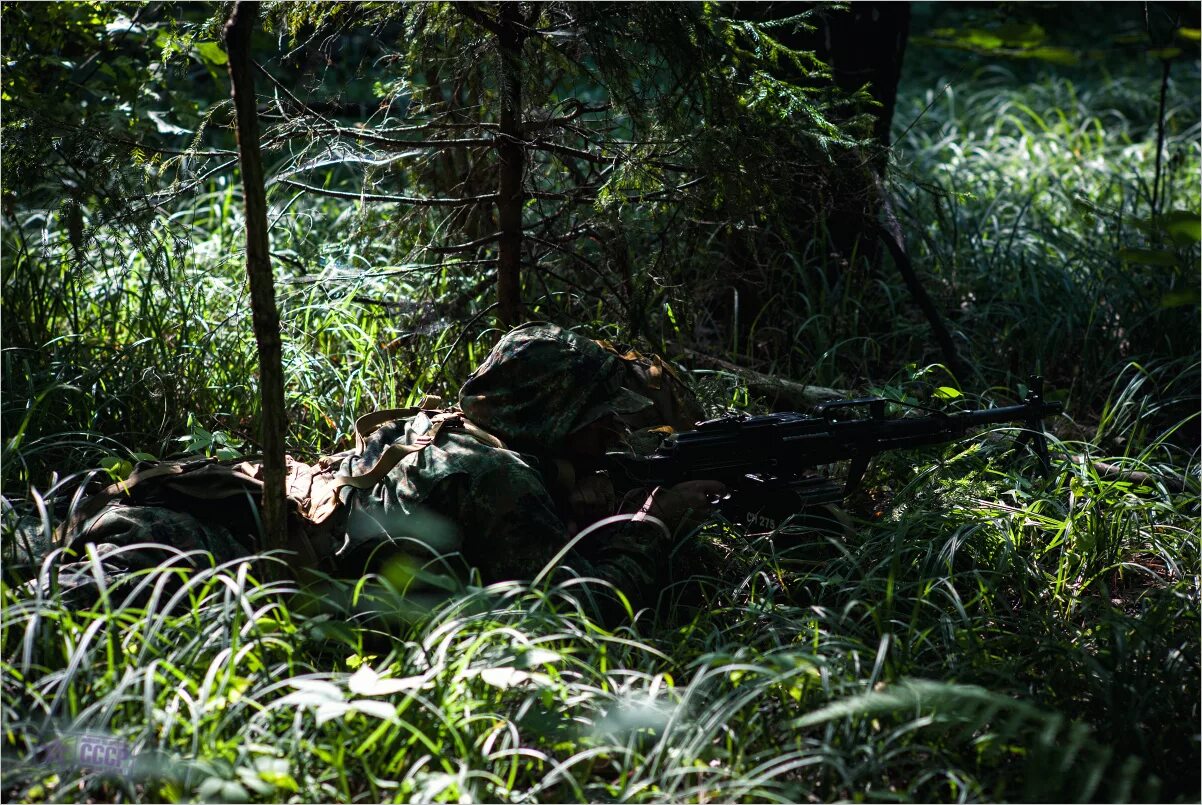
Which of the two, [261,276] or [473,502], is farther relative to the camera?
[473,502]

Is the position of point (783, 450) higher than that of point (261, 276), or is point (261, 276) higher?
point (261, 276)

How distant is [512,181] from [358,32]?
52.2 inches

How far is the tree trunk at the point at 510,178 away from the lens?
3.64 m

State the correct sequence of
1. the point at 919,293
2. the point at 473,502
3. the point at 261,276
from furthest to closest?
1. the point at 919,293
2. the point at 473,502
3. the point at 261,276

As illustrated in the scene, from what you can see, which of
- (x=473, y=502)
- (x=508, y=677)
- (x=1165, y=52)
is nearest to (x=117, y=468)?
(x=473, y=502)

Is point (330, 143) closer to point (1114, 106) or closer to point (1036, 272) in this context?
point (1036, 272)

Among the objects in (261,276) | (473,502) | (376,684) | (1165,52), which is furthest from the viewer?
(1165,52)

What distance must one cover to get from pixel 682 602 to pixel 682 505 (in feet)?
1.03

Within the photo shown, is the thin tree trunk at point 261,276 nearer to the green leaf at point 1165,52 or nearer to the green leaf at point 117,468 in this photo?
the green leaf at point 117,468

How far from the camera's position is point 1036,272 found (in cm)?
546

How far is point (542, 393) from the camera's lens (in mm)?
3176

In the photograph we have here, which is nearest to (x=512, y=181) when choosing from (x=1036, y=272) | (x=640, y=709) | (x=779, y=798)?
(x=640, y=709)

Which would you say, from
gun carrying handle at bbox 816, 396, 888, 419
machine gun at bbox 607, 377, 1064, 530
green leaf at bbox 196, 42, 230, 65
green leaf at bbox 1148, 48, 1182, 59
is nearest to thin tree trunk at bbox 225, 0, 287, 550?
machine gun at bbox 607, 377, 1064, 530

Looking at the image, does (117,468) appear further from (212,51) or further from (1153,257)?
(1153,257)
